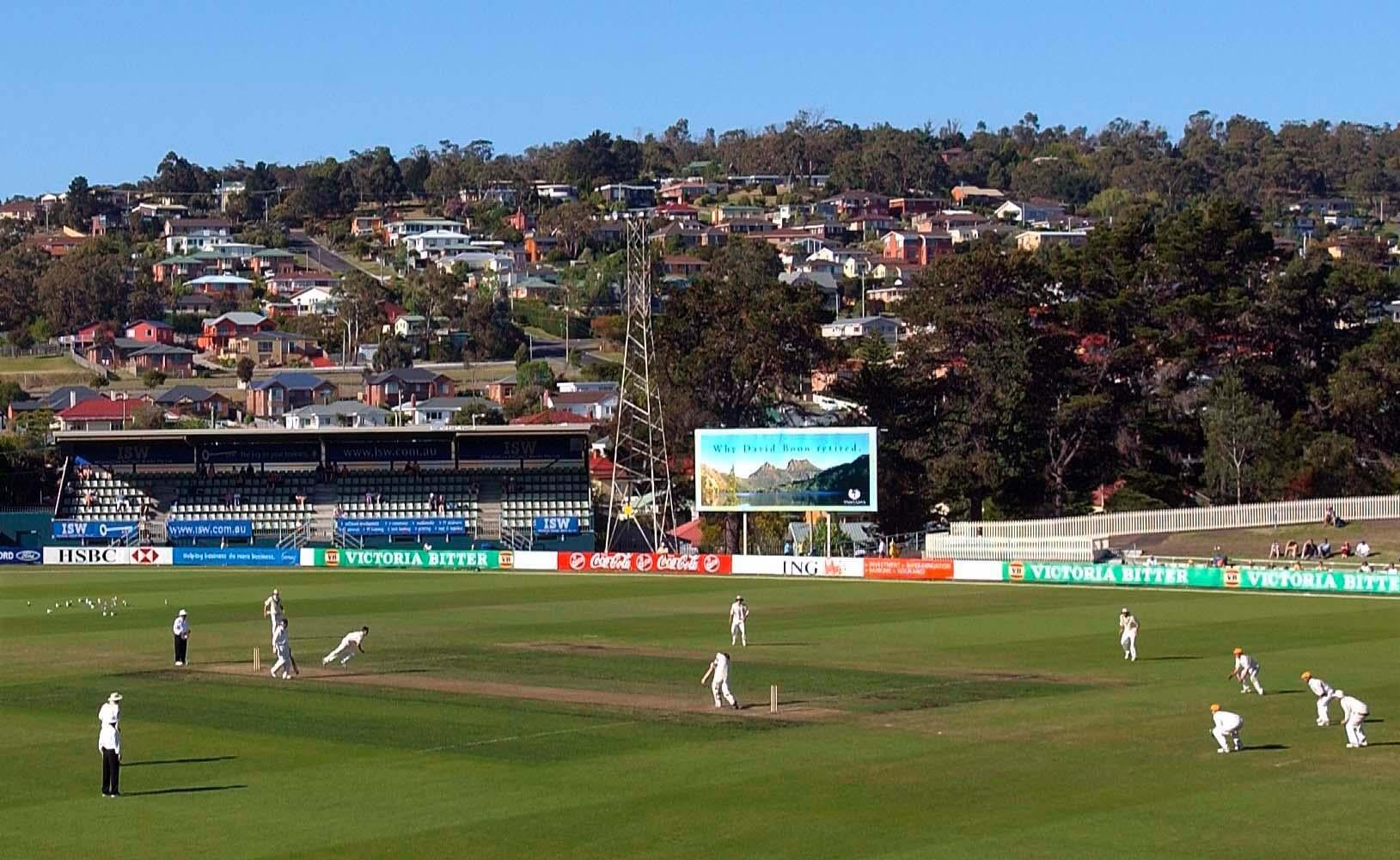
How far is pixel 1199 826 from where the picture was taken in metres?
24.7

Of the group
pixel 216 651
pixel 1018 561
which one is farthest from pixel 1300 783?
pixel 1018 561

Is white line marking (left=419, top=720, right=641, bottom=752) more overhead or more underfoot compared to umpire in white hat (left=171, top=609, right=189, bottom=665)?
more underfoot

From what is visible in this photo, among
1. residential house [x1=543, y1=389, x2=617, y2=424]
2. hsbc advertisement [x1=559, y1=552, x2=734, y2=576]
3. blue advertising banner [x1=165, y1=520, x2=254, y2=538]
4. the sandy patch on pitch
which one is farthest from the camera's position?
residential house [x1=543, y1=389, x2=617, y2=424]

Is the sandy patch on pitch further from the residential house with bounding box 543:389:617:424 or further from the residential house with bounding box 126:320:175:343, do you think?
the residential house with bounding box 126:320:175:343

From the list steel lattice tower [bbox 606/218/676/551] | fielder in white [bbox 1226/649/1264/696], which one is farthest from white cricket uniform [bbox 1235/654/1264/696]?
steel lattice tower [bbox 606/218/676/551]

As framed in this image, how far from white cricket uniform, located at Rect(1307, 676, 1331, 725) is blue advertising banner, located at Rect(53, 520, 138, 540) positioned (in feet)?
243

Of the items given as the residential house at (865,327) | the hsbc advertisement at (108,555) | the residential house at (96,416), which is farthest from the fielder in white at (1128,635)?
the residential house at (865,327)

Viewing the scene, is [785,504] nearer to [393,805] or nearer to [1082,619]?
[1082,619]

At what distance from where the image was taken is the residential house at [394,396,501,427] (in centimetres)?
14600

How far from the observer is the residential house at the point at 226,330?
627 feet

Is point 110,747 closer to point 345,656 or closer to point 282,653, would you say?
point 282,653

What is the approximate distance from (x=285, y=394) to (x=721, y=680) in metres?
126

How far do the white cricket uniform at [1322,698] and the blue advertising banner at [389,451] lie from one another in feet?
231

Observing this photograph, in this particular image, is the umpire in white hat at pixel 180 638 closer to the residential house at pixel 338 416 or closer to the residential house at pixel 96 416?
the residential house at pixel 96 416
